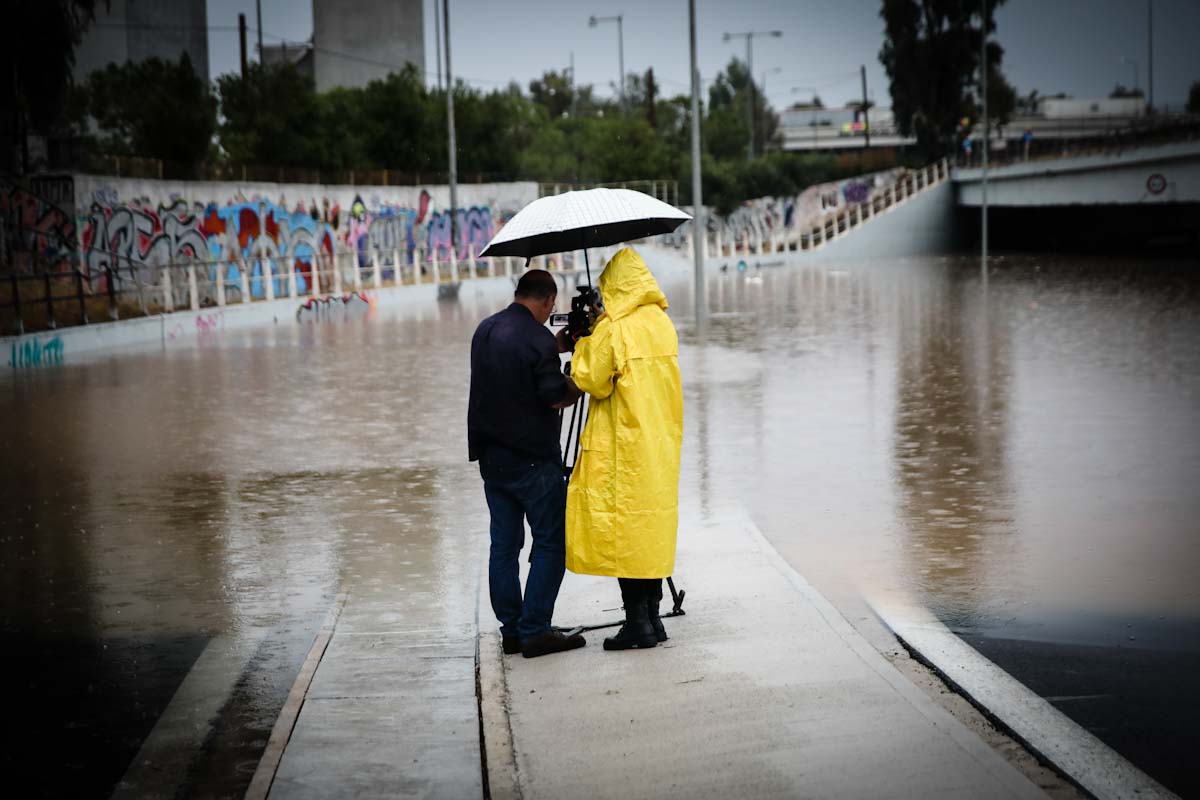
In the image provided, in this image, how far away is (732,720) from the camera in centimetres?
511

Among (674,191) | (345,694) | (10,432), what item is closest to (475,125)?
(674,191)

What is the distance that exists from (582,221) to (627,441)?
1.02m

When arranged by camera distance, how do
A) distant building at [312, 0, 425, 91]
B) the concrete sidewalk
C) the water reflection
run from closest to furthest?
the concrete sidewalk < the water reflection < distant building at [312, 0, 425, 91]

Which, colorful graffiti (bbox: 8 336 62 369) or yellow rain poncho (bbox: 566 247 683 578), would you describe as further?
colorful graffiti (bbox: 8 336 62 369)

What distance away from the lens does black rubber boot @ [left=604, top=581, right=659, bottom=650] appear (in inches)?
239

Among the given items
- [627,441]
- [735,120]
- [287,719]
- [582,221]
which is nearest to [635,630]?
[627,441]

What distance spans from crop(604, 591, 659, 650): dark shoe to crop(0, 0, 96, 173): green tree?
26140mm

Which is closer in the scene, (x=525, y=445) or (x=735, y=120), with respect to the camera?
(x=525, y=445)

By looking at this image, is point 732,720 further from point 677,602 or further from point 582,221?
point 582,221

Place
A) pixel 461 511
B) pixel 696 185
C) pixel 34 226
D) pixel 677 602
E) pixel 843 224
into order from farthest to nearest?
pixel 843 224
pixel 34 226
pixel 696 185
pixel 461 511
pixel 677 602

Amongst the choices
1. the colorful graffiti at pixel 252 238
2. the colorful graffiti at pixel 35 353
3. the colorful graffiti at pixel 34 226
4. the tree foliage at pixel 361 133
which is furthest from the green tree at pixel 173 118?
the colorful graffiti at pixel 35 353

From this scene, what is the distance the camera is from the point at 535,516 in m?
6.02

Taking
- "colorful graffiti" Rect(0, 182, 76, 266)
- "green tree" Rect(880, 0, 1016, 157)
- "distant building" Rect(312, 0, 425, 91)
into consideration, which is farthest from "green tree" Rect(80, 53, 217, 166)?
"green tree" Rect(880, 0, 1016, 157)

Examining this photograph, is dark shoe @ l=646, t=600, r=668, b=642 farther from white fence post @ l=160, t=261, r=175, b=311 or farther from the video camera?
white fence post @ l=160, t=261, r=175, b=311
